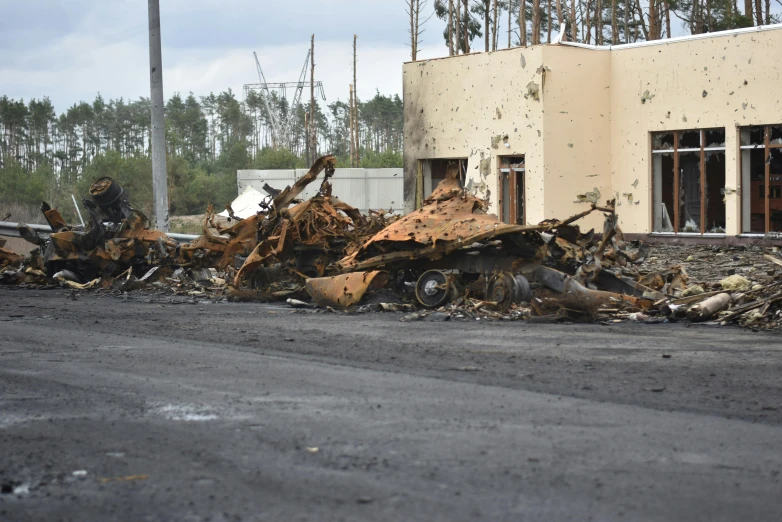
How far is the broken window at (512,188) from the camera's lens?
29750 millimetres

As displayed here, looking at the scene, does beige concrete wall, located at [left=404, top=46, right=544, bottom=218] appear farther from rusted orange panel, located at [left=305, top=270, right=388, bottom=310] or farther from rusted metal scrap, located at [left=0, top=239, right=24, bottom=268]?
rusted orange panel, located at [left=305, top=270, right=388, bottom=310]

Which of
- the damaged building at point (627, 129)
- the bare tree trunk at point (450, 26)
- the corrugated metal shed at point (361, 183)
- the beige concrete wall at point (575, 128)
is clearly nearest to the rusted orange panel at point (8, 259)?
the damaged building at point (627, 129)

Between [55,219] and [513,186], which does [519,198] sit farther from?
[55,219]

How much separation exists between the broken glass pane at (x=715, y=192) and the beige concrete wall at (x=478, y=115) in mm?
4711

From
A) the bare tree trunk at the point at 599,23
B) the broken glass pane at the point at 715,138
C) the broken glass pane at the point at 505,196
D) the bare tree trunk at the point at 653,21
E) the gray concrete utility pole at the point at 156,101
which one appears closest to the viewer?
the gray concrete utility pole at the point at 156,101

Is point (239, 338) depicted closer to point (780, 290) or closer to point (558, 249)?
point (558, 249)

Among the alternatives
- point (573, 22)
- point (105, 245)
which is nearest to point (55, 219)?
point (105, 245)

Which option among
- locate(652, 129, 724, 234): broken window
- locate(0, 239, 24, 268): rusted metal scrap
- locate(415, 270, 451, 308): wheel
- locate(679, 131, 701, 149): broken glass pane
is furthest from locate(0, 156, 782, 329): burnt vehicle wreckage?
locate(679, 131, 701, 149): broken glass pane

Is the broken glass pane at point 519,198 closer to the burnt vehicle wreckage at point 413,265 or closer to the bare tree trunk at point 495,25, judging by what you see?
the burnt vehicle wreckage at point 413,265

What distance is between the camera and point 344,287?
14469 mm

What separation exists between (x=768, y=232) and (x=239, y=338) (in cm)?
1874

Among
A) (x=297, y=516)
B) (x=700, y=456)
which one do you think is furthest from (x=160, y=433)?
(x=700, y=456)

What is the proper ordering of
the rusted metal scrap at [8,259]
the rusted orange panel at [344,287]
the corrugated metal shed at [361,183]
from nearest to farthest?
the rusted orange panel at [344,287] → the rusted metal scrap at [8,259] → the corrugated metal shed at [361,183]

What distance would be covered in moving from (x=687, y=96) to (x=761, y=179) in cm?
305
